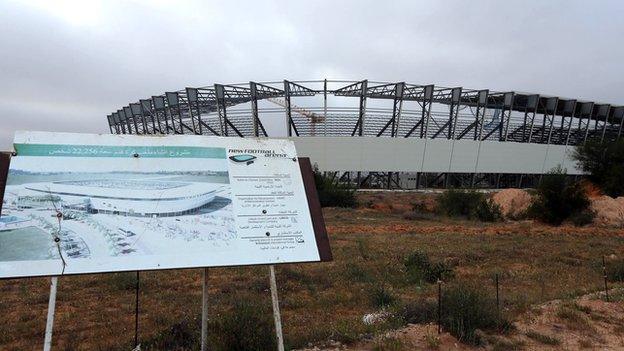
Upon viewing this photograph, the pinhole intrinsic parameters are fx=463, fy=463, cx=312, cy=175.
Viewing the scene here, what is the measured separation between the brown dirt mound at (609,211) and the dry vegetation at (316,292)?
→ 1270cm

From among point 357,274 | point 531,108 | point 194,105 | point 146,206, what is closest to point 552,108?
point 531,108

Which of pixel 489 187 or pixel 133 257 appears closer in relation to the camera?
pixel 133 257

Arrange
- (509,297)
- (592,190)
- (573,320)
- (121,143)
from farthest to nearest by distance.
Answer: (592,190), (509,297), (573,320), (121,143)

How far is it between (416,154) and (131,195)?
4786 cm

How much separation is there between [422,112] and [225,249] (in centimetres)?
4857

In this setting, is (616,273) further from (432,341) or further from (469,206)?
(469,206)

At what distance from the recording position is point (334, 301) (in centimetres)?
871

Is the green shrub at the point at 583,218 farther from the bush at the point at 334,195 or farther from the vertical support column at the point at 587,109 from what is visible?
→ the vertical support column at the point at 587,109

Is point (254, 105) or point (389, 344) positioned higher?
point (254, 105)

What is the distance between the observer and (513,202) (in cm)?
3538

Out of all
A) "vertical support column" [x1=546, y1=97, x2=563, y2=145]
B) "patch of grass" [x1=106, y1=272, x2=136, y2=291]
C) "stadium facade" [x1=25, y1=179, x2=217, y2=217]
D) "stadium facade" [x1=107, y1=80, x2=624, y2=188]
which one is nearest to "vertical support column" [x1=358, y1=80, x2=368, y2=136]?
"stadium facade" [x1=107, y1=80, x2=624, y2=188]

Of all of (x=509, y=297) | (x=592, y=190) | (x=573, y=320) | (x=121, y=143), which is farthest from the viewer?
(x=592, y=190)

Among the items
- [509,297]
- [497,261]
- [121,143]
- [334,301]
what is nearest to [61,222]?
[121,143]

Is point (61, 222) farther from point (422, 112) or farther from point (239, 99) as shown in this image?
point (422, 112)
